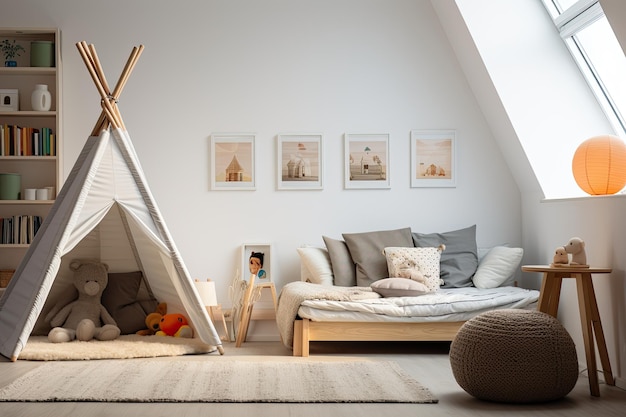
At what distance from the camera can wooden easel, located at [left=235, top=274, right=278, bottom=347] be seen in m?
5.62

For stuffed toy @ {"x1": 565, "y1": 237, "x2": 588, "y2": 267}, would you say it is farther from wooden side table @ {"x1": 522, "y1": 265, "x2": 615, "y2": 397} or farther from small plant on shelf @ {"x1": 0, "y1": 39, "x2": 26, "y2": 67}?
small plant on shelf @ {"x1": 0, "y1": 39, "x2": 26, "y2": 67}

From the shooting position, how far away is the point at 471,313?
5027 mm

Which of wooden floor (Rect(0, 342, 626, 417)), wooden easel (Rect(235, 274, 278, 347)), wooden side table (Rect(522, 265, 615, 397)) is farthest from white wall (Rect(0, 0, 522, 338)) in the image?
wooden floor (Rect(0, 342, 626, 417))

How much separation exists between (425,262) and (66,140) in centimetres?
293

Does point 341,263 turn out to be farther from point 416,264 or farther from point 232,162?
point 232,162

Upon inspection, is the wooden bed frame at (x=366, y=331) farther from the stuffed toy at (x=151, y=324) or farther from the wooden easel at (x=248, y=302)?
the stuffed toy at (x=151, y=324)

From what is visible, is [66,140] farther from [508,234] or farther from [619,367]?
[619,367]

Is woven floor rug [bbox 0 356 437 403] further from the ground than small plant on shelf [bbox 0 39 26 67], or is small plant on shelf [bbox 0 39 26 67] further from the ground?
small plant on shelf [bbox 0 39 26 67]

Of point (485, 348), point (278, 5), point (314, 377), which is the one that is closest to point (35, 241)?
point (314, 377)

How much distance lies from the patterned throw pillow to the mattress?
331mm

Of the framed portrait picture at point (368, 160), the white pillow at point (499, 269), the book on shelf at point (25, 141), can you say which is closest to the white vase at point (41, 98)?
the book on shelf at point (25, 141)

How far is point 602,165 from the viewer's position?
4516mm

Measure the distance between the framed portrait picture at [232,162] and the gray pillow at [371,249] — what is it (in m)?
0.94

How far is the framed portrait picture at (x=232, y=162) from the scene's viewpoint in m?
6.11
